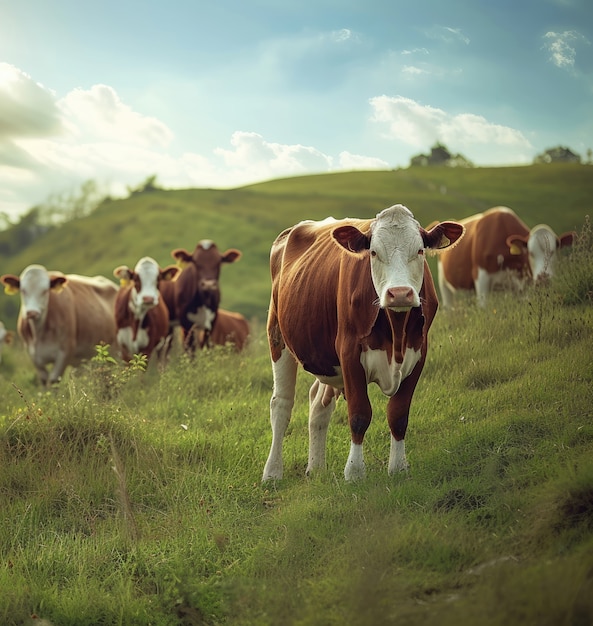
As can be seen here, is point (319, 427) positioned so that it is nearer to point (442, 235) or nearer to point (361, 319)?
point (361, 319)

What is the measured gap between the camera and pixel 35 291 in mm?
14109

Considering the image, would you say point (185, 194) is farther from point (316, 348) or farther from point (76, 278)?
point (316, 348)

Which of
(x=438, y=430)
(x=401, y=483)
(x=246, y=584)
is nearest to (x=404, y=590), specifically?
(x=246, y=584)

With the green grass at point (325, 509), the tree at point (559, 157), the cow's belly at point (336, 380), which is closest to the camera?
the green grass at point (325, 509)

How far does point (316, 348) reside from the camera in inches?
267

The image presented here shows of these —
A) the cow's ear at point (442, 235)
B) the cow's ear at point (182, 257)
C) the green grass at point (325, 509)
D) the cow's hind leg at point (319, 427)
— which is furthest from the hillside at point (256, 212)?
the cow's ear at point (442, 235)

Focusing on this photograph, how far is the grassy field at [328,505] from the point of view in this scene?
440cm

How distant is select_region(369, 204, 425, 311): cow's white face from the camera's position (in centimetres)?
572

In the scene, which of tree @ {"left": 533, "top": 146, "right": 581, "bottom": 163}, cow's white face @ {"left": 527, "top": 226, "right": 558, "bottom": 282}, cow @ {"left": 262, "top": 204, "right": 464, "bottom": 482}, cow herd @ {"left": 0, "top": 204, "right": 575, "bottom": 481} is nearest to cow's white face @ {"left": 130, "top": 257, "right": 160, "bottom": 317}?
cow herd @ {"left": 0, "top": 204, "right": 575, "bottom": 481}

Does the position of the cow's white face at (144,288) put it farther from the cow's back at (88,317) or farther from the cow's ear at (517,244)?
the cow's ear at (517,244)

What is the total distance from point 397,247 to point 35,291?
9.80m

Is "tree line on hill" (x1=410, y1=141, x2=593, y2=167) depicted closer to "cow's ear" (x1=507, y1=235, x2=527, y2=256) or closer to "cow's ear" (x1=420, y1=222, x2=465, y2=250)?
"cow's ear" (x1=507, y1=235, x2=527, y2=256)

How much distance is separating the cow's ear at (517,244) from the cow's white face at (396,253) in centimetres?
917

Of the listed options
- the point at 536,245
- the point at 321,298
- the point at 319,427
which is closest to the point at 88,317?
the point at 536,245
